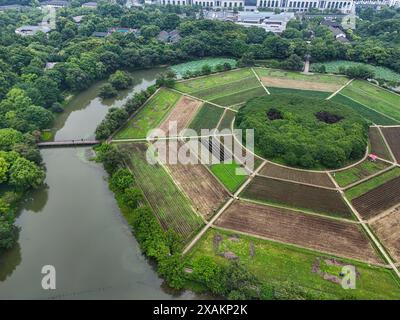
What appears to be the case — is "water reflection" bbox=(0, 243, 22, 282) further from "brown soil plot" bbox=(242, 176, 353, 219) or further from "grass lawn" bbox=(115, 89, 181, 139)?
"brown soil plot" bbox=(242, 176, 353, 219)

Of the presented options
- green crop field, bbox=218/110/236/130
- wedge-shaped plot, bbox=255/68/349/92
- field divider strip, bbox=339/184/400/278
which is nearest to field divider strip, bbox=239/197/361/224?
field divider strip, bbox=339/184/400/278

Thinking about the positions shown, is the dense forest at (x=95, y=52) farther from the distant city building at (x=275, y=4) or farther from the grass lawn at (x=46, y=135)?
the distant city building at (x=275, y=4)

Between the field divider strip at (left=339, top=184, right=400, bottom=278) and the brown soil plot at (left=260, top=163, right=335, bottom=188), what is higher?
the brown soil plot at (left=260, top=163, right=335, bottom=188)

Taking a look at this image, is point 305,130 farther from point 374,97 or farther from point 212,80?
point 212,80

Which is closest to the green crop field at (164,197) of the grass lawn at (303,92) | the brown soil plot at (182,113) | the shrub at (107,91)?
the brown soil plot at (182,113)

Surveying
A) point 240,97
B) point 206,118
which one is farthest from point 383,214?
point 240,97

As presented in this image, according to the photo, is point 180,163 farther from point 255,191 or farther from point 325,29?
point 325,29
